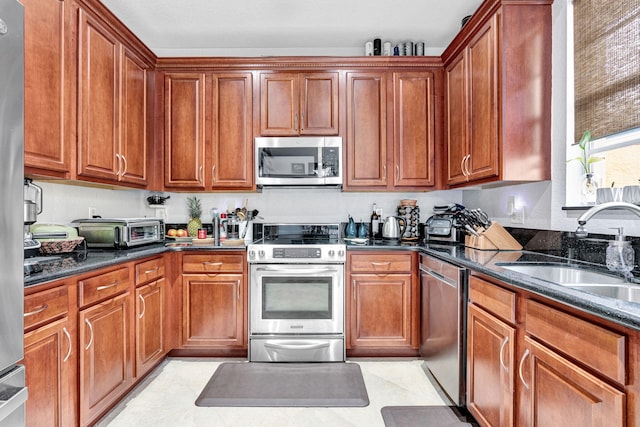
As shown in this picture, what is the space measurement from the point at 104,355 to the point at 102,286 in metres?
→ 0.37

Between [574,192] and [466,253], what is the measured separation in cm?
66

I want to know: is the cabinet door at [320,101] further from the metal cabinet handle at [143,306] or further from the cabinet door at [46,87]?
the metal cabinet handle at [143,306]

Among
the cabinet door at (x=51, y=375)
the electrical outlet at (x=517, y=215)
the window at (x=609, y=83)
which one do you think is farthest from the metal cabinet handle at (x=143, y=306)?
the window at (x=609, y=83)

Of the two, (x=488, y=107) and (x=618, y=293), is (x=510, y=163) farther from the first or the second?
(x=618, y=293)

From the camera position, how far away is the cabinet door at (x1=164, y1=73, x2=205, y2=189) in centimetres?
288

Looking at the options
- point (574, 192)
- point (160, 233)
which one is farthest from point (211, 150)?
point (574, 192)

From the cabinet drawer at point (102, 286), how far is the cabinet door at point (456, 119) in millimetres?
2305

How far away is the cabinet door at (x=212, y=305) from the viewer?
8.64ft

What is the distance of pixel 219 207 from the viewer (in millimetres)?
3256

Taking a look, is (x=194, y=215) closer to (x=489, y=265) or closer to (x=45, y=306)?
(x=45, y=306)

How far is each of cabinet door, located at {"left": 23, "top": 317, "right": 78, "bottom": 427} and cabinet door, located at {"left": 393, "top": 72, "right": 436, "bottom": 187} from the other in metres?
2.39

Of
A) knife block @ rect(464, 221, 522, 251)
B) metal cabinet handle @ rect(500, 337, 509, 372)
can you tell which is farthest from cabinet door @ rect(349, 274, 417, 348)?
metal cabinet handle @ rect(500, 337, 509, 372)

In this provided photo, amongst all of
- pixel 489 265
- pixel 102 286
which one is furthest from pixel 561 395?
pixel 102 286

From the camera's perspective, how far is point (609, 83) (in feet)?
5.58
